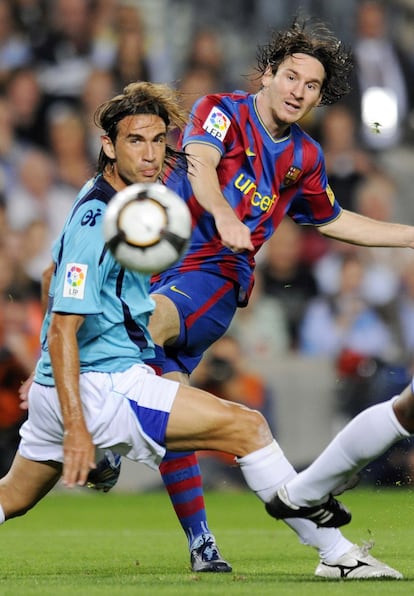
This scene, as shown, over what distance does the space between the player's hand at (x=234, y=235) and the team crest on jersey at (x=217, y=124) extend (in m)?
1.27

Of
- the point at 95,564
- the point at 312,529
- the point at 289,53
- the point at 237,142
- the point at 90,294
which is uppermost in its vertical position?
the point at 289,53

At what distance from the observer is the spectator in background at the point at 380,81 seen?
15.7m

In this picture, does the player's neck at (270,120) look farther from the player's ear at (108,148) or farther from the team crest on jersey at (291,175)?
the player's ear at (108,148)

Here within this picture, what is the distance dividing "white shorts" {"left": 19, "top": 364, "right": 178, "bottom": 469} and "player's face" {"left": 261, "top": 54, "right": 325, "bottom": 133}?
1834mm

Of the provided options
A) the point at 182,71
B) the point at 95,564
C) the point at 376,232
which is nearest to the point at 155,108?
the point at 376,232

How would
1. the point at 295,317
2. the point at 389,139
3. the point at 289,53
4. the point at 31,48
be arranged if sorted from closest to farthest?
the point at 289,53 → the point at 295,317 → the point at 31,48 → the point at 389,139

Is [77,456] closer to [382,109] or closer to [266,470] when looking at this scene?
[266,470]

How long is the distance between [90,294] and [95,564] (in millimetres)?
2002

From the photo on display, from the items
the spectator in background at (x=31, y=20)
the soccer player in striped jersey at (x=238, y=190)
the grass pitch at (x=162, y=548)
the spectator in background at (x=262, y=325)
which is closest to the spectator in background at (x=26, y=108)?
the spectator in background at (x=31, y=20)

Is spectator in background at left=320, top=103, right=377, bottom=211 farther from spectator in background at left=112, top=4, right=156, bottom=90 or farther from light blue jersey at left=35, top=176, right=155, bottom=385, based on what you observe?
light blue jersey at left=35, top=176, right=155, bottom=385

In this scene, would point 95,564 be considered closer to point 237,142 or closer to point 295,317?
point 237,142

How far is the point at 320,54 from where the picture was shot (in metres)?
6.82

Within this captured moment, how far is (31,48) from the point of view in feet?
49.4

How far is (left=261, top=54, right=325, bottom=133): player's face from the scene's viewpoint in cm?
674
